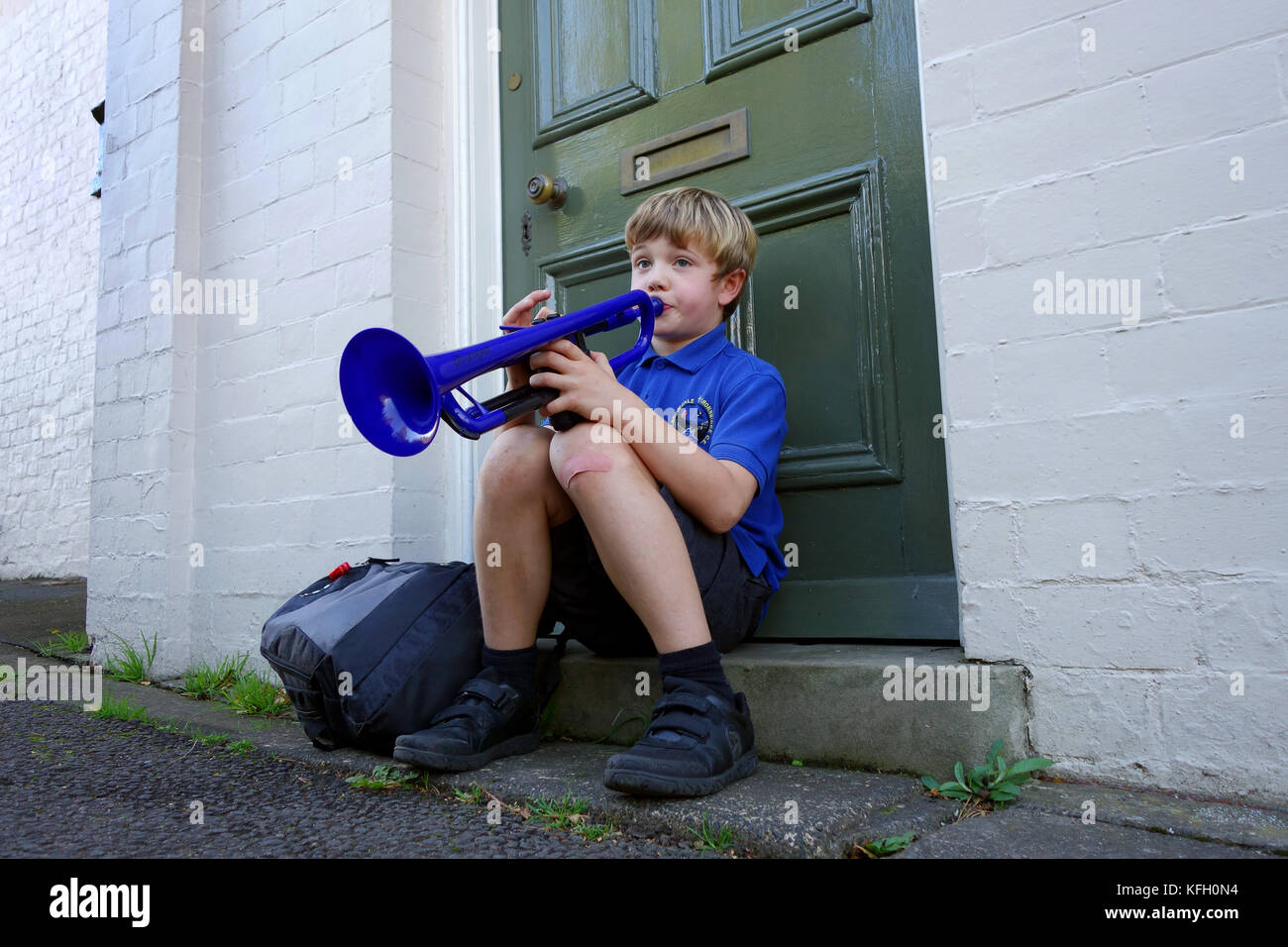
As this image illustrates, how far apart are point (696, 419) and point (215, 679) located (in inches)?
68.8

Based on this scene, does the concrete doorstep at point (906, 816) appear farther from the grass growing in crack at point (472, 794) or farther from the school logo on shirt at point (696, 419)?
the school logo on shirt at point (696, 419)

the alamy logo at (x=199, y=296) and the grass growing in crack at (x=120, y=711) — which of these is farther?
the alamy logo at (x=199, y=296)

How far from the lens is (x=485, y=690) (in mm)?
1711

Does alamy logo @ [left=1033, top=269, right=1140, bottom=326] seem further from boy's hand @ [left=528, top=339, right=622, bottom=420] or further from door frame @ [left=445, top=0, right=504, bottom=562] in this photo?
door frame @ [left=445, top=0, right=504, bottom=562]

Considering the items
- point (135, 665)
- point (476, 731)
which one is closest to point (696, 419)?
point (476, 731)

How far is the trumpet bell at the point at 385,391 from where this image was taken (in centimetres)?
158

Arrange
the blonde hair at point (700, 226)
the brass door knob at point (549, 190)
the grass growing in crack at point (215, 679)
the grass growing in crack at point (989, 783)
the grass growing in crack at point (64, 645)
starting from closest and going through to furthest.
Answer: the grass growing in crack at point (989, 783) → the blonde hair at point (700, 226) → the brass door knob at point (549, 190) → the grass growing in crack at point (215, 679) → the grass growing in crack at point (64, 645)

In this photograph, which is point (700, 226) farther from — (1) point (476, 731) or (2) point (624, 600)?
(1) point (476, 731)

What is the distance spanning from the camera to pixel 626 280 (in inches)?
93.1

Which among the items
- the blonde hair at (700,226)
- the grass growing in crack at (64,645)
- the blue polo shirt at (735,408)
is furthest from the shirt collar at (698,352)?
the grass growing in crack at (64,645)

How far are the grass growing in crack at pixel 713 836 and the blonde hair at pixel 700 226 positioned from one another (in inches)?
44.3

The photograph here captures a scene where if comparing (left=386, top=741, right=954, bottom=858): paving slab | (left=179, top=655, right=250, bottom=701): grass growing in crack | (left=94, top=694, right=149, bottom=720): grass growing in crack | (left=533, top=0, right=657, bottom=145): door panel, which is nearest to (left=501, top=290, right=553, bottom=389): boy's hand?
(left=386, top=741, right=954, bottom=858): paving slab

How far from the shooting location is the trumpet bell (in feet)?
5.20
